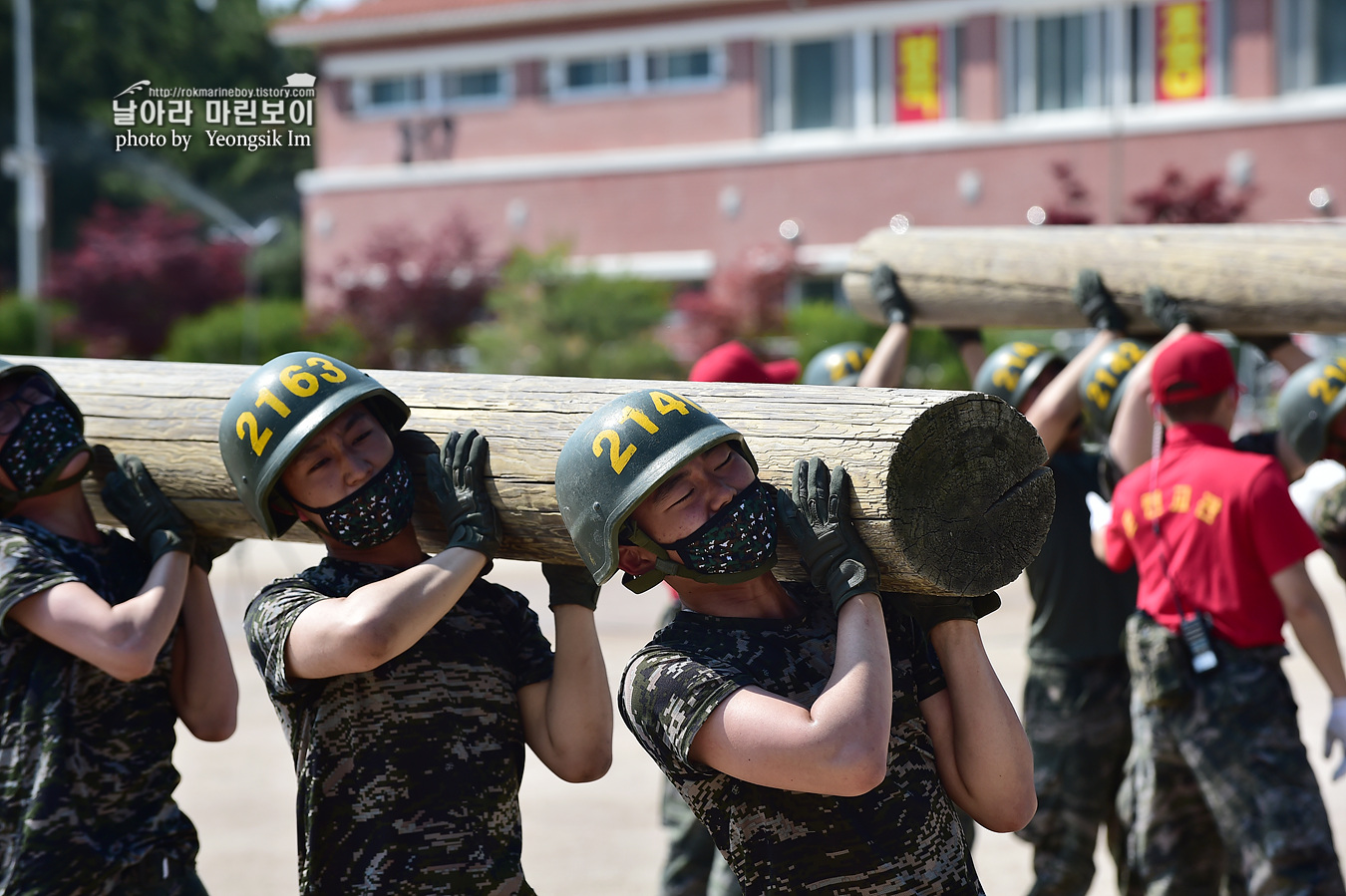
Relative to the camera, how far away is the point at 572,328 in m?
20.0

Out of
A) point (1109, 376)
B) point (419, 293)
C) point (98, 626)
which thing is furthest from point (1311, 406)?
point (419, 293)

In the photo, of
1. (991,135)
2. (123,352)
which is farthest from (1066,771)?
(123,352)

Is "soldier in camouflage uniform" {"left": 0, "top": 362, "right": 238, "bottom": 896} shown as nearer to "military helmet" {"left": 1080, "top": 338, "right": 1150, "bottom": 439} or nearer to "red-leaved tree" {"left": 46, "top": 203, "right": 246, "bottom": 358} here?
"military helmet" {"left": 1080, "top": 338, "right": 1150, "bottom": 439}

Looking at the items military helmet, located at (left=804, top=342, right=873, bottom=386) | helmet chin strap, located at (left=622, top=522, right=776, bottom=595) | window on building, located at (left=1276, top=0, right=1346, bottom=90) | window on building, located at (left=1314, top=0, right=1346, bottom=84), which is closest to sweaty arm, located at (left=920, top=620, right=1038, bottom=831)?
helmet chin strap, located at (left=622, top=522, right=776, bottom=595)

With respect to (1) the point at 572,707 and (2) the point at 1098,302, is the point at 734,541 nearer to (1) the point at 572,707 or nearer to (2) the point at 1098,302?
(1) the point at 572,707

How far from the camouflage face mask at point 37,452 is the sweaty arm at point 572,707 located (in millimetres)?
1200

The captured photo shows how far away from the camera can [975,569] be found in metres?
2.69

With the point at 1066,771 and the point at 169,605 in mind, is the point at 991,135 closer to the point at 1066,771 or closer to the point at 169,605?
the point at 1066,771

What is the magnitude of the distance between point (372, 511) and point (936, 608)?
3.76 ft

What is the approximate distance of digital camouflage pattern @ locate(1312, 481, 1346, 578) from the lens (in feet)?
16.5

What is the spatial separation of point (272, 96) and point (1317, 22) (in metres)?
17.8

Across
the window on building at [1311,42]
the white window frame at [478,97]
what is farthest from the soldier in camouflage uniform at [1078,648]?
the white window frame at [478,97]

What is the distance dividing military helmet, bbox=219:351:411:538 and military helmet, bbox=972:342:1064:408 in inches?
120

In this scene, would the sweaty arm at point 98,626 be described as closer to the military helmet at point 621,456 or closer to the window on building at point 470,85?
the military helmet at point 621,456
